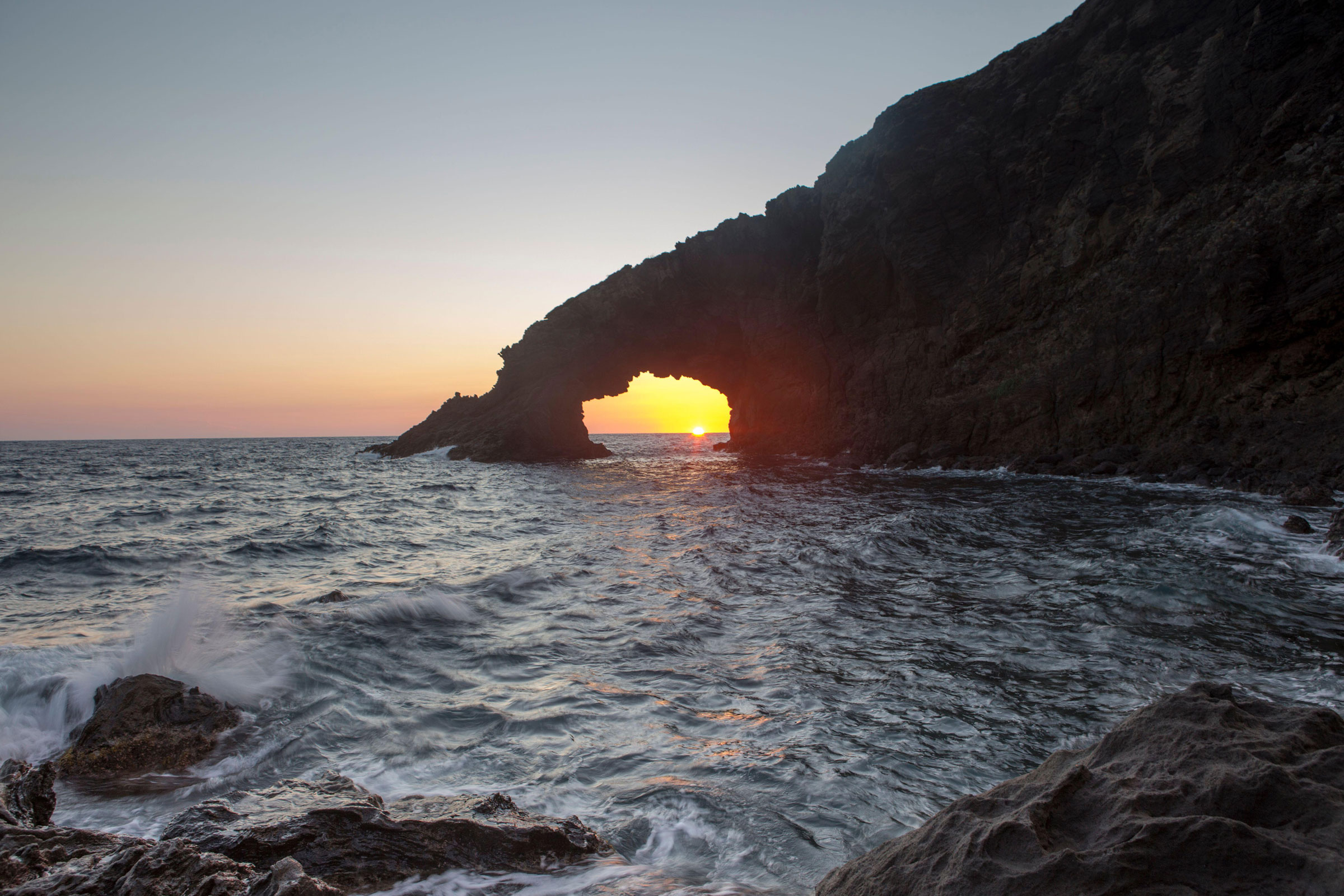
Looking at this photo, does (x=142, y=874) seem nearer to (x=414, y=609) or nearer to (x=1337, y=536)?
(x=414, y=609)

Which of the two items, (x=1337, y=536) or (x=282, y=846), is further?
(x=1337, y=536)

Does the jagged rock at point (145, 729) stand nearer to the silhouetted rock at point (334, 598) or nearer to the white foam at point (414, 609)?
the white foam at point (414, 609)

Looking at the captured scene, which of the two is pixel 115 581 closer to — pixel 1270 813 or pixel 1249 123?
pixel 1270 813

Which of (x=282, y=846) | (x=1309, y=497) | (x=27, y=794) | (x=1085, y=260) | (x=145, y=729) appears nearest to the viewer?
(x=282, y=846)

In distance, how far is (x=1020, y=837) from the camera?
84.0 inches

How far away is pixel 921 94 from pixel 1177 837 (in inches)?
1377

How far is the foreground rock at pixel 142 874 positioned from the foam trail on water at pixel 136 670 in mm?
2601

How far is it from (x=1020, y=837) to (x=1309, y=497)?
15790 mm

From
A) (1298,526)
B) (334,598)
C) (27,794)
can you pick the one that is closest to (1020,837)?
(27,794)

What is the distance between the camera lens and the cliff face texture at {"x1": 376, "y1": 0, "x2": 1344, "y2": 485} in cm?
1788

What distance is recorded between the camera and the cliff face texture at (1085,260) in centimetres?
1788

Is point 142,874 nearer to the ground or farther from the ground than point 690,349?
nearer to the ground

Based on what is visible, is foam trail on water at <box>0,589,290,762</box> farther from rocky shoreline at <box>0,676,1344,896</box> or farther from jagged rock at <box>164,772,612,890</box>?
jagged rock at <box>164,772,612,890</box>

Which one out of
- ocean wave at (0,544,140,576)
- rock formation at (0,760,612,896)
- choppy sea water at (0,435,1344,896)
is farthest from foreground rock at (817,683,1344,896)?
ocean wave at (0,544,140,576)
